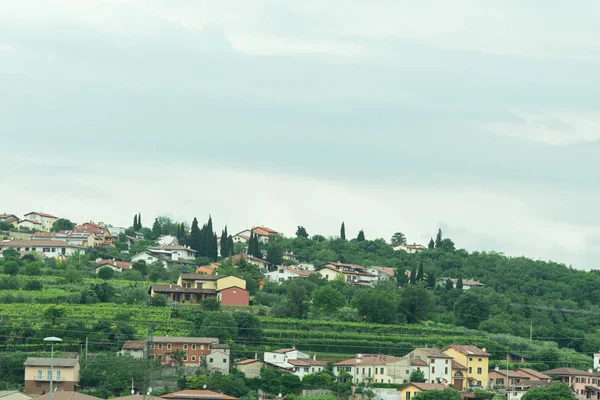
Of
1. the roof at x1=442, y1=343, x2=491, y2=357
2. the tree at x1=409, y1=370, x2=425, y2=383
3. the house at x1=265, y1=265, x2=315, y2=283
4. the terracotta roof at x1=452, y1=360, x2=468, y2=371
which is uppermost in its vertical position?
the house at x1=265, y1=265, x2=315, y2=283

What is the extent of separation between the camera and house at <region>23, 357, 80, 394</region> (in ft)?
241

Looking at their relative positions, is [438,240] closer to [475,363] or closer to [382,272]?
[382,272]

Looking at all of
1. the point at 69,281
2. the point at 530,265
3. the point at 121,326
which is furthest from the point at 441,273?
the point at 121,326

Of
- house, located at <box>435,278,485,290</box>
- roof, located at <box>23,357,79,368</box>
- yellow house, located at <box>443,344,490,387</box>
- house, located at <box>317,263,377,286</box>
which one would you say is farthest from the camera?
house, located at <box>435,278,485,290</box>

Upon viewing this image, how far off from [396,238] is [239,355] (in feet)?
292

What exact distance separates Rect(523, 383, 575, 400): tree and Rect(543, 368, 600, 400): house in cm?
1102

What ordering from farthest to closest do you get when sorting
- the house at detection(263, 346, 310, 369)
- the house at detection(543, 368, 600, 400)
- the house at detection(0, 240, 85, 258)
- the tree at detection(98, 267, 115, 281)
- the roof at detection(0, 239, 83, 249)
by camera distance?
the roof at detection(0, 239, 83, 249), the house at detection(0, 240, 85, 258), the tree at detection(98, 267, 115, 281), the house at detection(543, 368, 600, 400), the house at detection(263, 346, 310, 369)

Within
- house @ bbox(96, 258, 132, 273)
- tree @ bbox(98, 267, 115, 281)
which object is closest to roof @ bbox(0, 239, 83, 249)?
house @ bbox(96, 258, 132, 273)

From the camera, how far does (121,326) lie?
8362 centimetres

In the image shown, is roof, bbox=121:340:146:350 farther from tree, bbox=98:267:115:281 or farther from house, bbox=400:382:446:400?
tree, bbox=98:267:115:281

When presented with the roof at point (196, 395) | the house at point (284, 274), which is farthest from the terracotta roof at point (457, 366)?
the house at point (284, 274)

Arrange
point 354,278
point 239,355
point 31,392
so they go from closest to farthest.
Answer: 1. point 31,392
2. point 239,355
3. point 354,278

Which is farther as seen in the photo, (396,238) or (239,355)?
(396,238)

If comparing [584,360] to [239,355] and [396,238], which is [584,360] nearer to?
[239,355]
